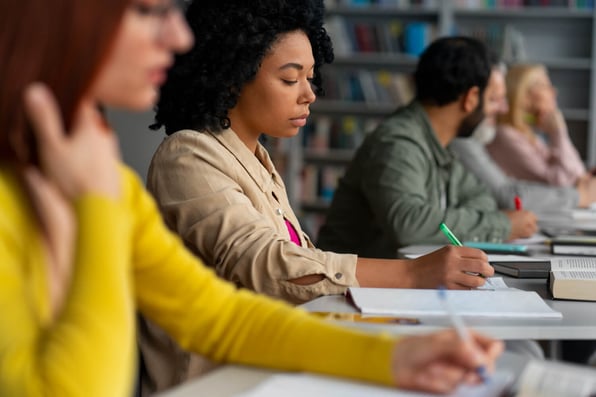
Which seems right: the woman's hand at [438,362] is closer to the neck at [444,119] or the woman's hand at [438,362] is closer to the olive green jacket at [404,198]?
the olive green jacket at [404,198]

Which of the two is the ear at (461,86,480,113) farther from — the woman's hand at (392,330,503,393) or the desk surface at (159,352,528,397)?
the woman's hand at (392,330,503,393)

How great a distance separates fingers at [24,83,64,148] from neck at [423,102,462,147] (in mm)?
2237

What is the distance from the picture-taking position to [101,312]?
0.80 m

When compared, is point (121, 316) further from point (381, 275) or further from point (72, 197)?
point (381, 275)

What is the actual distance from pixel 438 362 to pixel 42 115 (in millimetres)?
492

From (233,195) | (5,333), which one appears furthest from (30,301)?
(233,195)

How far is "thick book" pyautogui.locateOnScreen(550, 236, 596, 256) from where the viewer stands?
2236 mm

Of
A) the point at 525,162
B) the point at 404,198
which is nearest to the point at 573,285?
the point at 404,198

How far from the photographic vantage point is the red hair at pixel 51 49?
82cm

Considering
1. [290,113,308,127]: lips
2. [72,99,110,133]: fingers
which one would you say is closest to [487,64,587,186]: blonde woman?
[290,113,308,127]: lips

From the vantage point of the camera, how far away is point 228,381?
1018 millimetres

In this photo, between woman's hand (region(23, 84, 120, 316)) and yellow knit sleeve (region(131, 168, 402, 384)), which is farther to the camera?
yellow knit sleeve (region(131, 168, 402, 384))

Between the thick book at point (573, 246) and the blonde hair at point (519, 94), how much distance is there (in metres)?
2.16

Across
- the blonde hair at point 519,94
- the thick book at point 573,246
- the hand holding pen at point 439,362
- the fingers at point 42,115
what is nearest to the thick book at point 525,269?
the thick book at point 573,246
